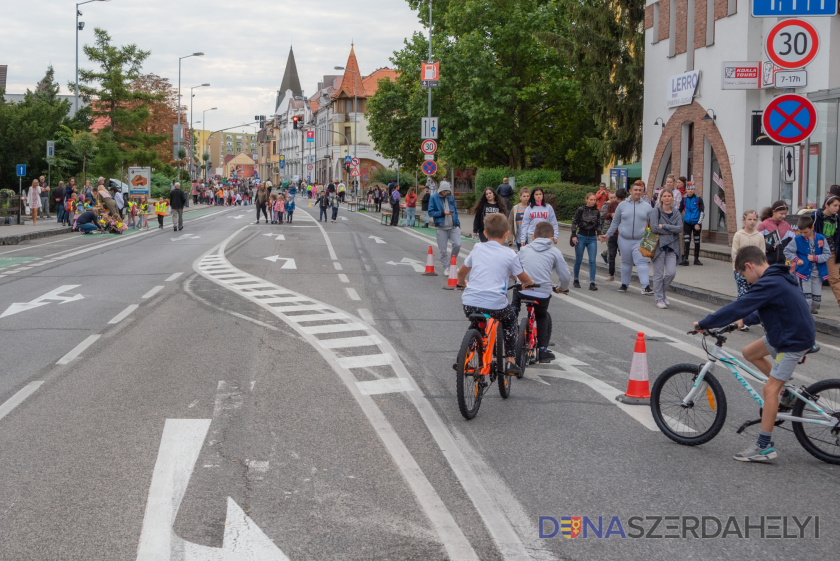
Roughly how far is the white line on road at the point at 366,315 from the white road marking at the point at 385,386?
3692 mm

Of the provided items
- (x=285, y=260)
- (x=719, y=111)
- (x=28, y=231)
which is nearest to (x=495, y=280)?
(x=285, y=260)

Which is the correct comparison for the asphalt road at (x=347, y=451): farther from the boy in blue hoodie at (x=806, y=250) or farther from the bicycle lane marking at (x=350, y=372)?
the boy in blue hoodie at (x=806, y=250)

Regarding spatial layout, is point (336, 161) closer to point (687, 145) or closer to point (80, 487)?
point (687, 145)

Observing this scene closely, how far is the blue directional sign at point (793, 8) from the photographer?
1122cm

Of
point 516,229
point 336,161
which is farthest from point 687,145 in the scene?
point 336,161

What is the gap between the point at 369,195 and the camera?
63.8 m

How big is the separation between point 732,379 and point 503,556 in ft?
16.5

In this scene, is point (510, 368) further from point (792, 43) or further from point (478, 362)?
point (792, 43)

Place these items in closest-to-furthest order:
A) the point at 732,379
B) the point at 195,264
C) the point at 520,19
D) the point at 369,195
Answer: the point at 732,379, the point at 195,264, the point at 520,19, the point at 369,195

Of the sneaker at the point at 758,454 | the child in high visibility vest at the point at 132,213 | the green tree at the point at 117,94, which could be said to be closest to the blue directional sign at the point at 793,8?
the sneaker at the point at 758,454

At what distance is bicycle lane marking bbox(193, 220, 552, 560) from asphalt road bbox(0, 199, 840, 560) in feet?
0.07

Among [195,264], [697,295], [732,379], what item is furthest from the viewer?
[195,264]

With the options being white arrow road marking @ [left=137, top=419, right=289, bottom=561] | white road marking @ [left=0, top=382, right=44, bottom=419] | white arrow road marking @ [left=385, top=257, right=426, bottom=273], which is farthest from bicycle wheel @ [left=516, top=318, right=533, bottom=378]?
white arrow road marking @ [left=385, top=257, right=426, bottom=273]

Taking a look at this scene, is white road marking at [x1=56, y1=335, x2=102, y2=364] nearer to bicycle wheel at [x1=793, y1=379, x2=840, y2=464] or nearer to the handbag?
bicycle wheel at [x1=793, y1=379, x2=840, y2=464]
